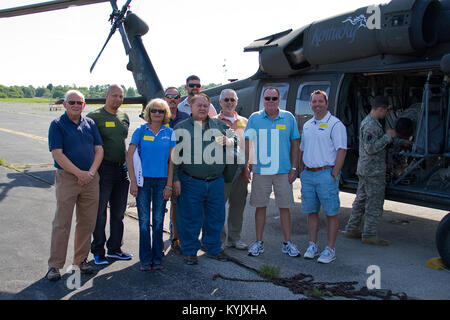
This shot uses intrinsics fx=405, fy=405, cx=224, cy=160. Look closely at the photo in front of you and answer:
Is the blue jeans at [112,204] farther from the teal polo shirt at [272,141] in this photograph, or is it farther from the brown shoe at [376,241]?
the brown shoe at [376,241]

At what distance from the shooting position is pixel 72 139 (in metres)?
4.06

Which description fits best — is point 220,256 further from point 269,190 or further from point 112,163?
point 112,163

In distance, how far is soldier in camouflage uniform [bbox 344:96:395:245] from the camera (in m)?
5.02

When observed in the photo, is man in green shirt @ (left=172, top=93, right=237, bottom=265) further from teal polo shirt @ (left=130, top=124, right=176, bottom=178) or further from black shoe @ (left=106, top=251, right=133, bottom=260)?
black shoe @ (left=106, top=251, right=133, bottom=260)

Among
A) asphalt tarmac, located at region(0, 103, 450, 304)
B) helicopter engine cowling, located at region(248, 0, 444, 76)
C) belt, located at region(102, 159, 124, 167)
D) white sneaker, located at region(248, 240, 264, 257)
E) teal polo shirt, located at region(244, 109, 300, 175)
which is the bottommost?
asphalt tarmac, located at region(0, 103, 450, 304)

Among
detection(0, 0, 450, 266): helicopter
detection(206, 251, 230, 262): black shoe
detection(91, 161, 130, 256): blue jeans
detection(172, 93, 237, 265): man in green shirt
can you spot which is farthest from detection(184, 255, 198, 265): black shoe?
detection(0, 0, 450, 266): helicopter

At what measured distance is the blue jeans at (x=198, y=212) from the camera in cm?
453

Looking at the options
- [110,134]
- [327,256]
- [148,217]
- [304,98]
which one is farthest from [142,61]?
[327,256]

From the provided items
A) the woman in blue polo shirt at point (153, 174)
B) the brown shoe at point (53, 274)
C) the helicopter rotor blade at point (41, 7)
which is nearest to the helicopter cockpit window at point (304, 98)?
the woman in blue polo shirt at point (153, 174)

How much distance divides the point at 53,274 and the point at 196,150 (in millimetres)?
1913

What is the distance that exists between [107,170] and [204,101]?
1.32 metres

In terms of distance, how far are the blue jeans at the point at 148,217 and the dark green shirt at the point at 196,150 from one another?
25 cm

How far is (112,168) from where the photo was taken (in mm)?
4531

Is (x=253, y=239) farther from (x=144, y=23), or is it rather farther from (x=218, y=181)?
(x=144, y=23)
